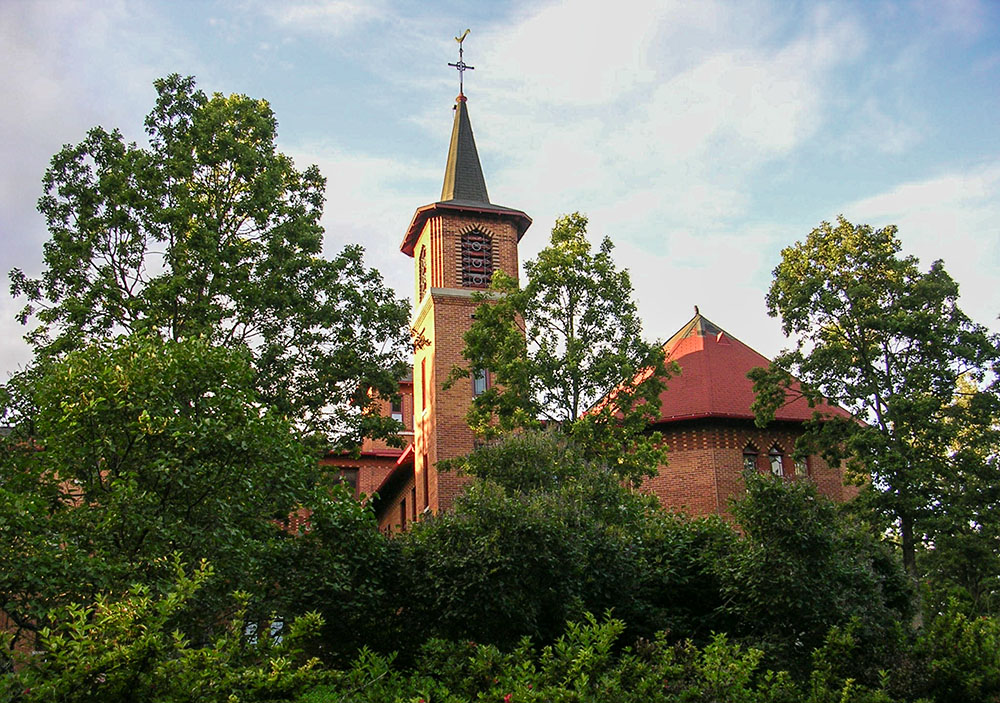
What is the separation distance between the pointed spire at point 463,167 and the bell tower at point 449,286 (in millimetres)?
37

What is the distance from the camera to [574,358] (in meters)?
22.1

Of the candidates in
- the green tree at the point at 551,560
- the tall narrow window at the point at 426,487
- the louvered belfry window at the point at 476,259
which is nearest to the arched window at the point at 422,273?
the louvered belfry window at the point at 476,259

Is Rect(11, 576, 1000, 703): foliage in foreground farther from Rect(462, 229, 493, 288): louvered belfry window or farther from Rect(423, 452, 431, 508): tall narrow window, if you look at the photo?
Rect(462, 229, 493, 288): louvered belfry window

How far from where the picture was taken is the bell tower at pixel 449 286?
30.0 m

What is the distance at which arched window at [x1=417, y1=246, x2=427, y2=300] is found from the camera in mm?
33938

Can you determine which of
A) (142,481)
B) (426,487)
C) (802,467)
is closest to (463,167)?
(426,487)

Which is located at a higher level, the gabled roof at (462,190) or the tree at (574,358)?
the gabled roof at (462,190)

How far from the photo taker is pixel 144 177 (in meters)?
19.7

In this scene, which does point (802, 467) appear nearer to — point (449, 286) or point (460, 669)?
point (449, 286)

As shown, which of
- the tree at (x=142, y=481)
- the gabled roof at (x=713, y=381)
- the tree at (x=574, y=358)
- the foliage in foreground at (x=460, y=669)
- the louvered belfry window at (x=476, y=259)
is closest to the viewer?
the foliage in foreground at (x=460, y=669)

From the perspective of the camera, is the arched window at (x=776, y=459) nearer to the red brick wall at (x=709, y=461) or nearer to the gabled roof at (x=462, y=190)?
the red brick wall at (x=709, y=461)

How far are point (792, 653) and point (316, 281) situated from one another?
12616 mm

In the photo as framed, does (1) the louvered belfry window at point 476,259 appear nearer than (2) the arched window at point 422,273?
Yes

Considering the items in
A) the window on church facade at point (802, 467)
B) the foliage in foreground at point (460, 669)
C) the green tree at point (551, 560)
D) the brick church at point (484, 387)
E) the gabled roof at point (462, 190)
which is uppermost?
the gabled roof at point (462, 190)
